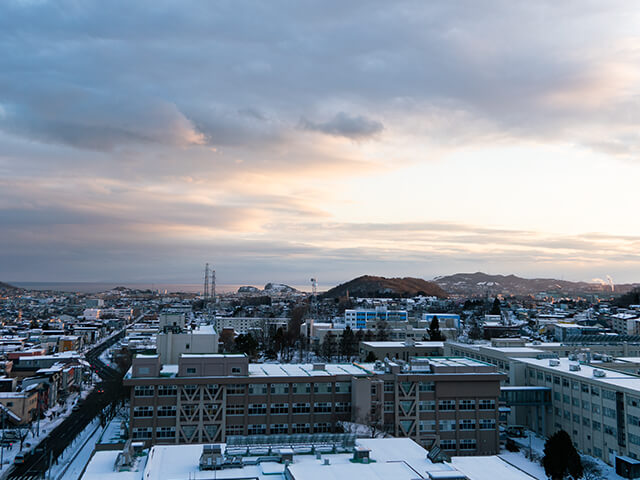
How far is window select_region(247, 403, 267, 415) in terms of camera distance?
2811 centimetres

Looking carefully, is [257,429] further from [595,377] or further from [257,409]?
[595,377]

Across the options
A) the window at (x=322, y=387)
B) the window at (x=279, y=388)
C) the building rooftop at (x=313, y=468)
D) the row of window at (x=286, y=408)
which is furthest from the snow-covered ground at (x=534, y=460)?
the window at (x=279, y=388)

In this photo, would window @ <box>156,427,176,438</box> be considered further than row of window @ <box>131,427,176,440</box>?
Yes

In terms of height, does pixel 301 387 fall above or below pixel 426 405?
above

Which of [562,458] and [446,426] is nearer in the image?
[562,458]

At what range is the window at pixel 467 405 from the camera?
29.5m

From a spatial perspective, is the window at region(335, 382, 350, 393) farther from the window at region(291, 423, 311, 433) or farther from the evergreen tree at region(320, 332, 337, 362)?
the evergreen tree at region(320, 332, 337, 362)

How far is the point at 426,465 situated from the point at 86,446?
23449 millimetres

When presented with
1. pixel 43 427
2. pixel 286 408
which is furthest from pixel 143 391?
pixel 43 427

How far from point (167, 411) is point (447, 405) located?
1495 cm

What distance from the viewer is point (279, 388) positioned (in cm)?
2842

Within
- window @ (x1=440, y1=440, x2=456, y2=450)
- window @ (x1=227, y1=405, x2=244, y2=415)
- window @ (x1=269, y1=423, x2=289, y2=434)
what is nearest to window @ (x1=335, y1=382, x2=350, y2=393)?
window @ (x1=269, y1=423, x2=289, y2=434)

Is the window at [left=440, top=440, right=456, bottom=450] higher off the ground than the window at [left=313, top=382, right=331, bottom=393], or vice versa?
the window at [left=313, top=382, right=331, bottom=393]

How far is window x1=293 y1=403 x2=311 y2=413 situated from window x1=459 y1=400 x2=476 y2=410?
8439 millimetres
